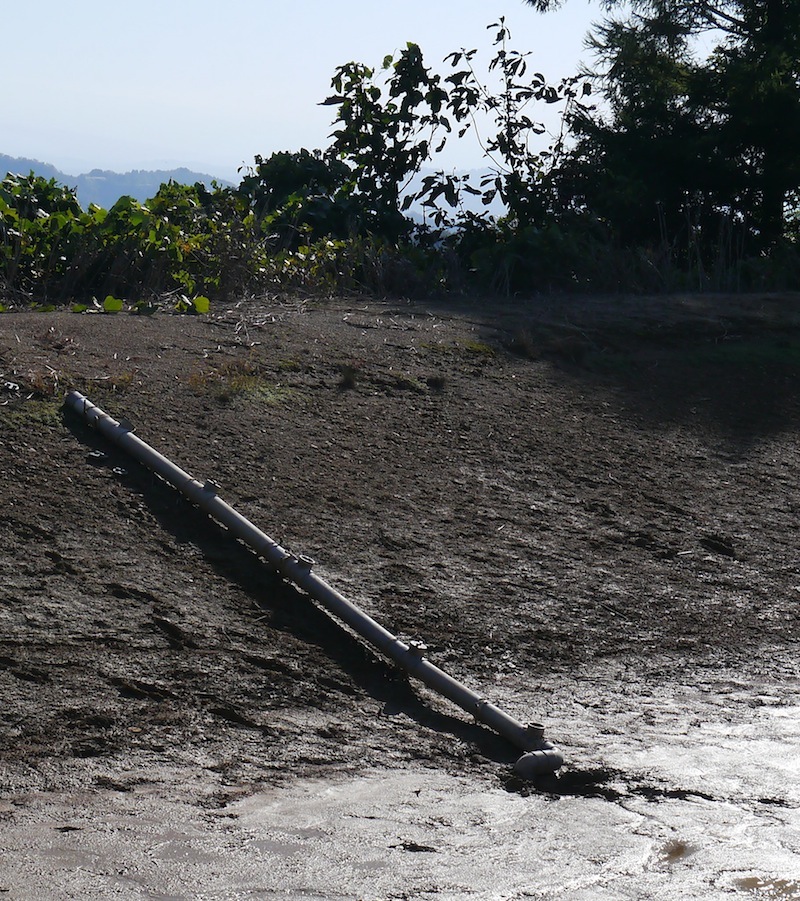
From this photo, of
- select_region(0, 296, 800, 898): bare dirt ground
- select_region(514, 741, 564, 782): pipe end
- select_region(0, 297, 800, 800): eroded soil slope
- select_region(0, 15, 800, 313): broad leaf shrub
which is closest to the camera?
select_region(0, 296, 800, 898): bare dirt ground

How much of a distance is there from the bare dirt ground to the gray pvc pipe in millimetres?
66

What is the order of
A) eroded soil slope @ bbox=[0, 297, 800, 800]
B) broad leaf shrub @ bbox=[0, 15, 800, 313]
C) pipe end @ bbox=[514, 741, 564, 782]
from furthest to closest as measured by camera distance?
broad leaf shrub @ bbox=[0, 15, 800, 313] < eroded soil slope @ bbox=[0, 297, 800, 800] < pipe end @ bbox=[514, 741, 564, 782]

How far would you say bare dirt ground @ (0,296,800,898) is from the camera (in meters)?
3.15

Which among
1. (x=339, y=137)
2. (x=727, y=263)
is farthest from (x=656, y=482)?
(x=339, y=137)

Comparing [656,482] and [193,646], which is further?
[656,482]

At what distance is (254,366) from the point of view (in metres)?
5.96

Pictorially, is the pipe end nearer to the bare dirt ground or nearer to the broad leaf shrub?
the bare dirt ground

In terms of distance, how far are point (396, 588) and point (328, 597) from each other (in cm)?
44

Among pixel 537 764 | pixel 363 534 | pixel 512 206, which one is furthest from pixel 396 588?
pixel 512 206

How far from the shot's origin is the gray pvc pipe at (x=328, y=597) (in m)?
3.52

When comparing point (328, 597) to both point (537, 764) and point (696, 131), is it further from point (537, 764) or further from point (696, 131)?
point (696, 131)

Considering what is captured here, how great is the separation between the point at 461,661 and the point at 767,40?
32.8 feet

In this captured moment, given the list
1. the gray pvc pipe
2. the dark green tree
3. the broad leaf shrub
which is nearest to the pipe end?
the gray pvc pipe

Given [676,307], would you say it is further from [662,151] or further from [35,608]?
[35,608]
